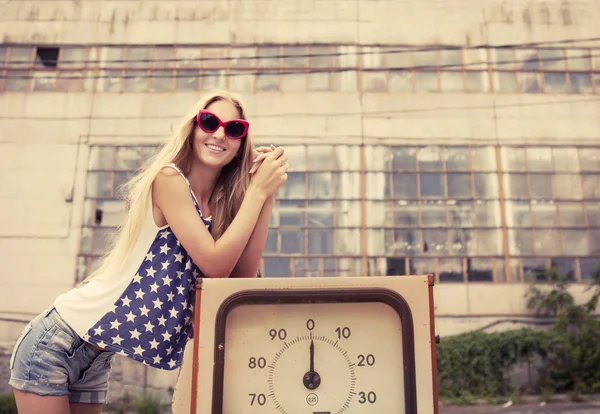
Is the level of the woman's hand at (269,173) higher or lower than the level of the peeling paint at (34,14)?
lower

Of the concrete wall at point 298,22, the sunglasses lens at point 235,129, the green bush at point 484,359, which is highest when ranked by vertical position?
the concrete wall at point 298,22

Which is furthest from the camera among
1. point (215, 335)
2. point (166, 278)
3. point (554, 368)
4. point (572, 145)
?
point (572, 145)

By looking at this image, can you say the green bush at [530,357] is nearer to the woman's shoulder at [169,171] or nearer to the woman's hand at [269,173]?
the woman's hand at [269,173]

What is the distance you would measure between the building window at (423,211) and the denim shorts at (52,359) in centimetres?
597

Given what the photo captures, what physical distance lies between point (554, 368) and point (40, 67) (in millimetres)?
9077

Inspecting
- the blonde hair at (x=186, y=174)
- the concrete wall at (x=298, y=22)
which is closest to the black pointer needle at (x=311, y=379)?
the blonde hair at (x=186, y=174)

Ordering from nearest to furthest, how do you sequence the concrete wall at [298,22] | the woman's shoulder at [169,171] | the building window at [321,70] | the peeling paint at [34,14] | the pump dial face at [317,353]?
the pump dial face at [317,353] < the woman's shoulder at [169,171] < the building window at [321,70] < the concrete wall at [298,22] < the peeling paint at [34,14]

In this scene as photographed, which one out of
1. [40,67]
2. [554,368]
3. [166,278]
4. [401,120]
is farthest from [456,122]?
[166,278]

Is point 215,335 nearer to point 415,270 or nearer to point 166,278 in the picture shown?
point 166,278

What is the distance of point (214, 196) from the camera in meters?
1.59

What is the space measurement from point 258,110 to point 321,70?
4.03ft

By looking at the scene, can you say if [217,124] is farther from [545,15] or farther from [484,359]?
[545,15]

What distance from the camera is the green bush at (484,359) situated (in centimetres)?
658

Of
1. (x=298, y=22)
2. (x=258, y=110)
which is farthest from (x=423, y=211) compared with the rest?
(x=298, y=22)
